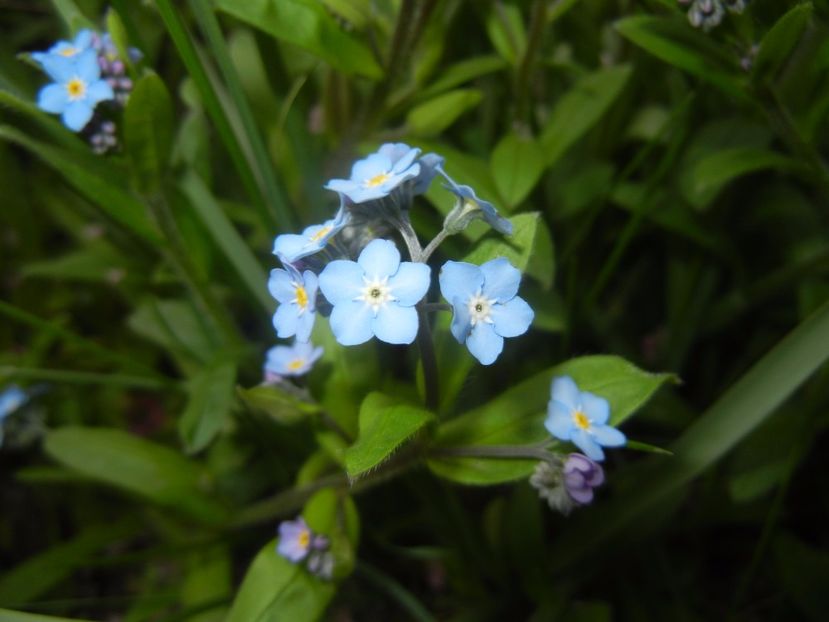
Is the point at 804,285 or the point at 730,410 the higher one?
the point at 804,285

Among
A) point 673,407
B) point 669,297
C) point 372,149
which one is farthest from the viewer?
point 669,297

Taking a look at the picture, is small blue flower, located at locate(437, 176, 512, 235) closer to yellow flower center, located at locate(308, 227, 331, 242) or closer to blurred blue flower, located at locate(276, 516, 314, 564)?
yellow flower center, located at locate(308, 227, 331, 242)

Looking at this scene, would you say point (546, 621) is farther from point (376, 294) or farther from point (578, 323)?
point (376, 294)

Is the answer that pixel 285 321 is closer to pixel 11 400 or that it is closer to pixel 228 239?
pixel 228 239

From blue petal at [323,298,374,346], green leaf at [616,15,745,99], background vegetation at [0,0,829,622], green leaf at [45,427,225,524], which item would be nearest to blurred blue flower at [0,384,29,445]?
background vegetation at [0,0,829,622]

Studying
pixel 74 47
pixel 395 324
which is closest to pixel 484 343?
pixel 395 324

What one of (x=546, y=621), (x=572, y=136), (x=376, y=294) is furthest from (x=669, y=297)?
(x=376, y=294)

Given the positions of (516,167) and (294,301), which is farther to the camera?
(516,167)
